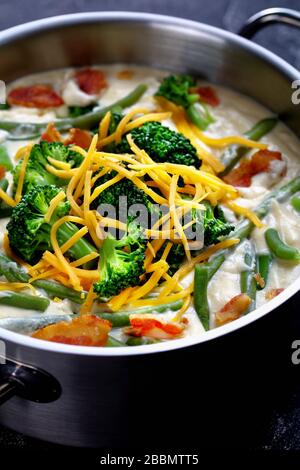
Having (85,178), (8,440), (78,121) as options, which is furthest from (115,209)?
(8,440)

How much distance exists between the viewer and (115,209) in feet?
9.21

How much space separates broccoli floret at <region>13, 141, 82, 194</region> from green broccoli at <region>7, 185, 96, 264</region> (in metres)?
0.18

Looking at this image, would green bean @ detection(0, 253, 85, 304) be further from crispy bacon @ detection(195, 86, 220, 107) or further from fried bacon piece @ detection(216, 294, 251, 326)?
crispy bacon @ detection(195, 86, 220, 107)

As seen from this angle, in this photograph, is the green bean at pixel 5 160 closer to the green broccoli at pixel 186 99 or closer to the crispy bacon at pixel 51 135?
the crispy bacon at pixel 51 135

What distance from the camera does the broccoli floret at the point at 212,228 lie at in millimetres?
2771

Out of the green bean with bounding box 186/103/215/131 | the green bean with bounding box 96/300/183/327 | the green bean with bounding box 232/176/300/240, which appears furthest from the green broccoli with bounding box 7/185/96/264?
the green bean with bounding box 186/103/215/131

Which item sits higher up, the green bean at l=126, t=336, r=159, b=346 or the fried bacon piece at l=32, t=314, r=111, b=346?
the fried bacon piece at l=32, t=314, r=111, b=346

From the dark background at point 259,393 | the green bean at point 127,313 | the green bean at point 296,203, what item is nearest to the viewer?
the dark background at point 259,393

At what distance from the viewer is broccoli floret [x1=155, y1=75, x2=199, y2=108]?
3473 millimetres

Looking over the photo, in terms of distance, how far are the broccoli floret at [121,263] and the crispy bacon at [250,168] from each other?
714 millimetres

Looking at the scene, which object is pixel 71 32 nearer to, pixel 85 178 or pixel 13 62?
pixel 13 62

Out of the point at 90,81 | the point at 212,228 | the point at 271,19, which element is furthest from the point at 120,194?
the point at 271,19

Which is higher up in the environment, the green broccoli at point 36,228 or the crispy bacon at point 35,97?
the crispy bacon at point 35,97

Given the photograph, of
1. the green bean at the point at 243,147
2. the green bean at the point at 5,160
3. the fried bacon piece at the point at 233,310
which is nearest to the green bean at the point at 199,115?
the green bean at the point at 243,147
